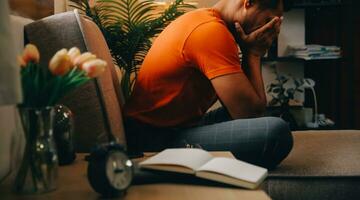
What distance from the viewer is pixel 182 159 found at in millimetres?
968

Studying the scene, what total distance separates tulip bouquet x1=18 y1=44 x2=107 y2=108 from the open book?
0.76ft

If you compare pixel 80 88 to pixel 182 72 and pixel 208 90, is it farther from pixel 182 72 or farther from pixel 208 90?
pixel 208 90

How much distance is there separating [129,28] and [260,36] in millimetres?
1289

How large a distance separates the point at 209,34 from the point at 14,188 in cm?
80

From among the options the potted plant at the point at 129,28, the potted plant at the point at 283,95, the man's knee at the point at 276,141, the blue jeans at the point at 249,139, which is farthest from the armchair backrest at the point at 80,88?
the potted plant at the point at 283,95

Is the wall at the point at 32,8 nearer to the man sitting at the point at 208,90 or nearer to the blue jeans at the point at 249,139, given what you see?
A: the man sitting at the point at 208,90

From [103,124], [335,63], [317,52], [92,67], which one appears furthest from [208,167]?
[335,63]

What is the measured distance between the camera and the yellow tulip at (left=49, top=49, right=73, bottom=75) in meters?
0.81

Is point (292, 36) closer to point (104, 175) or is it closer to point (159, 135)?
point (159, 135)

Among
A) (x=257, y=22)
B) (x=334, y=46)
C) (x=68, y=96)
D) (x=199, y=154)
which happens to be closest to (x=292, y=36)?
(x=334, y=46)

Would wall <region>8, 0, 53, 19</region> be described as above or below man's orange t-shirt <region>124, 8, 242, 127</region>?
above

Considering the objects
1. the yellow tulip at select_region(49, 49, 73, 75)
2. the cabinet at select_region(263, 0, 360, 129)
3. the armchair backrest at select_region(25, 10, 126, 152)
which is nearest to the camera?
the yellow tulip at select_region(49, 49, 73, 75)

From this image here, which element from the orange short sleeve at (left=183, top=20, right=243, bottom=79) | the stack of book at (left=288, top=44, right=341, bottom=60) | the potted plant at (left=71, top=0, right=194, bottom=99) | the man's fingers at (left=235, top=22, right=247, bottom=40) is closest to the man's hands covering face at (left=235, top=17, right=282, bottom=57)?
the man's fingers at (left=235, top=22, right=247, bottom=40)

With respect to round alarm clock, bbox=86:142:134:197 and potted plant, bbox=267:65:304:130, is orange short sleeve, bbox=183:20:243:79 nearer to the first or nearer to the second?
round alarm clock, bbox=86:142:134:197
